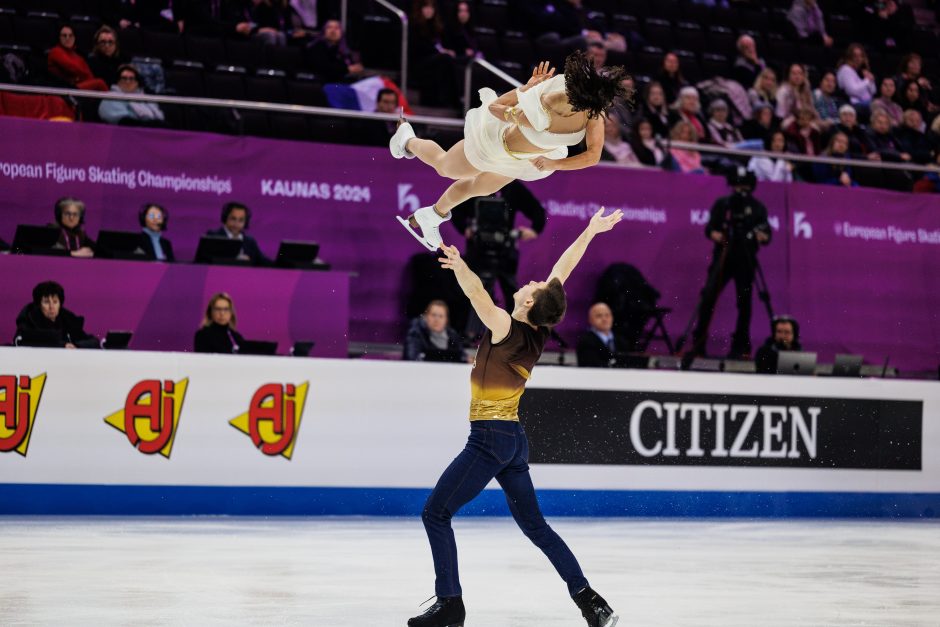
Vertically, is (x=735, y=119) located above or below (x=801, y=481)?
above

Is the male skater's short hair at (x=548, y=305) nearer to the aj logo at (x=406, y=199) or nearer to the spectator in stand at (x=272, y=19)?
the aj logo at (x=406, y=199)

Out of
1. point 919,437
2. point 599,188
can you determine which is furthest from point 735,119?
point 919,437

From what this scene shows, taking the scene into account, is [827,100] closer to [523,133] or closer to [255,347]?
[255,347]

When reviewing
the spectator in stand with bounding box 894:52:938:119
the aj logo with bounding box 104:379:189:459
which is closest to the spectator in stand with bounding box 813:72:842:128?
the spectator in stand with bounding box 894:52:938:119

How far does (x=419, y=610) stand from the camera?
6469mm

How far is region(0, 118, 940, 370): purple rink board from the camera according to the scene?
440 inches

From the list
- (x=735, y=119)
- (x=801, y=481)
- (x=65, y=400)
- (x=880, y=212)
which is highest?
(x=735, y=119)

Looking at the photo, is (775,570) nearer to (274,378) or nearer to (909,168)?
(274,378)

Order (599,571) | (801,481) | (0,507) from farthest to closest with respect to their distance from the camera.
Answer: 1. (801,481)
2. (0,507)
3. (599,571)

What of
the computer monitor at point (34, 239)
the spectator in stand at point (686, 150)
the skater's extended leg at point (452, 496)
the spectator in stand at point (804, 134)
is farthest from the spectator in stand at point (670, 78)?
the skater's extended leg at point (452, 496)

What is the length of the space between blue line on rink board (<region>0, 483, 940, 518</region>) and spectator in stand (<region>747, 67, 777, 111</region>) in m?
5.06

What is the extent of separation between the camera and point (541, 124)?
6379 millimetres

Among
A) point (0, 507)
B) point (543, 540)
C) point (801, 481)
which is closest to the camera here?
point (543, 540)

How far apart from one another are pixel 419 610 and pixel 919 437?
740 cm
